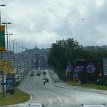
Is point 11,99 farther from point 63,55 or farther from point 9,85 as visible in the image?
point 63,55

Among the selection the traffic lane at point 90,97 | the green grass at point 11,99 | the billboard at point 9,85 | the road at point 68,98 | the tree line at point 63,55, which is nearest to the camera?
the road at point 68,98

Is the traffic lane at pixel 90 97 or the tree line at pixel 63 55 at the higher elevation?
the tree line at pixel 63 55

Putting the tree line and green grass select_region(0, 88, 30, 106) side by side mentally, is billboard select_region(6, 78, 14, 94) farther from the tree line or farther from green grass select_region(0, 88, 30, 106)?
the tree line

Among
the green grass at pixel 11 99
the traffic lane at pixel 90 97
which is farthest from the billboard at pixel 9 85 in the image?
the traffic lane at pixel 90 97

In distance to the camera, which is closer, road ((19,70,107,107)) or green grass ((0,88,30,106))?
road ((19,70,107,107))

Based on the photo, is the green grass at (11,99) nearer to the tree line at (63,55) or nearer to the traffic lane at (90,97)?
the traffic lane at (90,97)

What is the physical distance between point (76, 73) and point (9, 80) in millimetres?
58861

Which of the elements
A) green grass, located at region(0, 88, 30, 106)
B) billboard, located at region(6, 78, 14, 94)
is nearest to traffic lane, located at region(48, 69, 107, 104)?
green grass, located at region(0, 88, 30, 106)

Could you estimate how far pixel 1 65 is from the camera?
198ft

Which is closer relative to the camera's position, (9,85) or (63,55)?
(9,85)

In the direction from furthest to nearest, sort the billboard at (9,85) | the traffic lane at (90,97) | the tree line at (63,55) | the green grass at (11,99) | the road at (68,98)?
1. the tree line at (63,55)
2. the billboard at (9,85)
3. the green grass at (11,99)
4. the traffic lane at (90,97)
5. the road at (68,98)

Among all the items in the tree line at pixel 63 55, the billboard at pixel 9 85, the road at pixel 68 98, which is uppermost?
the tree line at pixel 63 55

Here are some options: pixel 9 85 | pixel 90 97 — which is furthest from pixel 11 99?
pixel 90 97

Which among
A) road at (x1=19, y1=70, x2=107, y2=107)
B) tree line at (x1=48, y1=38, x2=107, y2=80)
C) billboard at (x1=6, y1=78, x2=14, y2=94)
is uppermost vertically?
tree line at (x1=48, y1=38, x2=107, y2=80)
